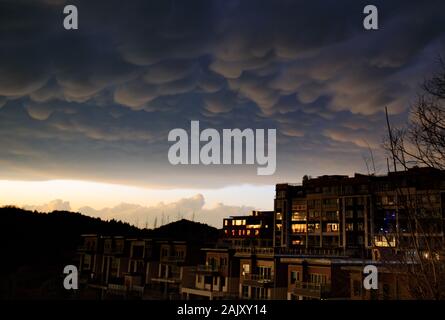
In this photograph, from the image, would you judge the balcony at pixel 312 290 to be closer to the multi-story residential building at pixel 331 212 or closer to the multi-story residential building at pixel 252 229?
the multi-story residential building at pixel 331 212

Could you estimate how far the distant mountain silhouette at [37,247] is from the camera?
71.8m

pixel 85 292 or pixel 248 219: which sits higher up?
pixel 248 219

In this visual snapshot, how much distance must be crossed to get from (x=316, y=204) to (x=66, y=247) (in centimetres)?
5825

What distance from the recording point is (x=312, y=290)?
99.7 ft

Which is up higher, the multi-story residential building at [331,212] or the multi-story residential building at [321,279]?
the multi-story residential building at [331,212]

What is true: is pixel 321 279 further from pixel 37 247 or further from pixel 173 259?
pixel 37 247

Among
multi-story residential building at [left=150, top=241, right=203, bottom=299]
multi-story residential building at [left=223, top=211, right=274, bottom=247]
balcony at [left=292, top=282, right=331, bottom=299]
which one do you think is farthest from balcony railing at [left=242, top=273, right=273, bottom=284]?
multi-story residential building at [left=223, top=211, right=274, bottom=247]

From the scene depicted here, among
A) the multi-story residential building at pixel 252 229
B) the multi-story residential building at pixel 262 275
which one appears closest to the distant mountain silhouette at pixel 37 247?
the multi-story residential building at pixel 252 229

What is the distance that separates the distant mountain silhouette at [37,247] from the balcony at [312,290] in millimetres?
38718

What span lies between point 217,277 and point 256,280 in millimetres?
5833

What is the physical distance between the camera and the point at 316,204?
80.6m

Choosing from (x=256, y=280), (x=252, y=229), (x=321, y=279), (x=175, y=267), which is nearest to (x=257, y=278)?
(x=256, y=280)

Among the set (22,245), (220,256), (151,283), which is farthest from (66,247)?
(220,256)
